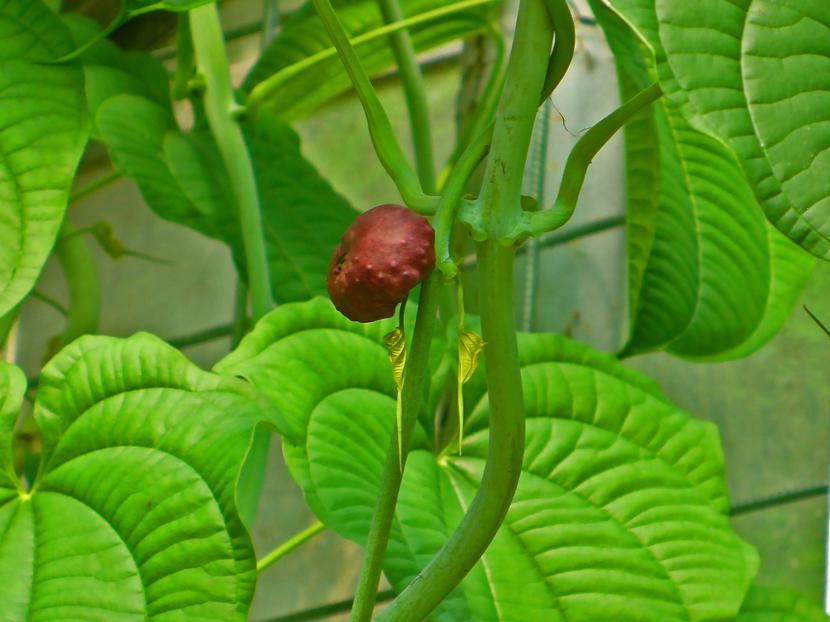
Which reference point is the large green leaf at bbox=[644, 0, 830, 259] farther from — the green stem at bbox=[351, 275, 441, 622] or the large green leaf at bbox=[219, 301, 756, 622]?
the large green leaf at bbox=[219, 301, 756, 622]

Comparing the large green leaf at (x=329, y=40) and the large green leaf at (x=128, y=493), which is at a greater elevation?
the large green leaf at (x=329, y=40)

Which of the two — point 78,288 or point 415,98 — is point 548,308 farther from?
point 78,288

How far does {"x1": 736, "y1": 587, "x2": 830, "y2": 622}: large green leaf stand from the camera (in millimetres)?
625

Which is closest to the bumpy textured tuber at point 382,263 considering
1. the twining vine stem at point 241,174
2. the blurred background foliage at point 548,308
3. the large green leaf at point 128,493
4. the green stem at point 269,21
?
the large green leaf at point 128,493

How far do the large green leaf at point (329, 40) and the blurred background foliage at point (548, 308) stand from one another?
0.28ft

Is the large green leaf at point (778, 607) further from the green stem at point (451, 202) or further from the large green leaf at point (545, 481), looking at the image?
the green stem at point (451, 202)

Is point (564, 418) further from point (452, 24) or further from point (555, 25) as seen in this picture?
point (452, 24)

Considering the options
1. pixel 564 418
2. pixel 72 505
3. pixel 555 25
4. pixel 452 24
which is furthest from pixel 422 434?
pixel 452 24

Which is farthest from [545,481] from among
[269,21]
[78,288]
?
[269,21]

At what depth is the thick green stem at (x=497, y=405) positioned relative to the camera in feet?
1.19

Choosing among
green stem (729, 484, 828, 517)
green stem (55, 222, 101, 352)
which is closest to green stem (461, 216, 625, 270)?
green stem (729, 484, 828, 517)

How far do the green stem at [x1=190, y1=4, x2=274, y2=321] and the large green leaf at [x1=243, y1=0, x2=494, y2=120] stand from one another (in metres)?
0.14

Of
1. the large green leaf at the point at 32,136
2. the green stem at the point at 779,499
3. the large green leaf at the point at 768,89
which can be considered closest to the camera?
the large green leaf at the point at 768,89

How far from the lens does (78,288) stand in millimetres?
957
